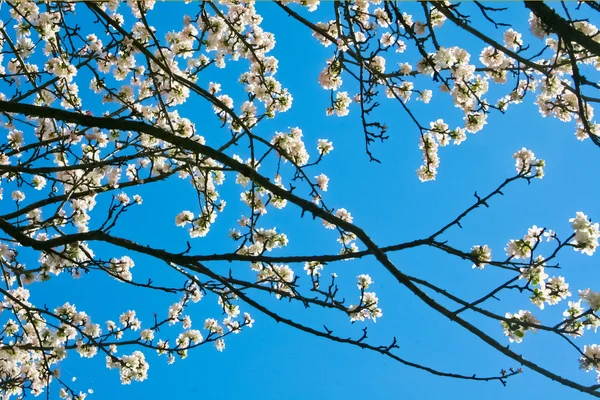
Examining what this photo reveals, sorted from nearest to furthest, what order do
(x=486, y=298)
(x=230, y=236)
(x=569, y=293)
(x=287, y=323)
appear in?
1. (x=486, y=298)
2. (x=287, y=323)
3. (x=569, y=293)
4. (x=230, y=236)

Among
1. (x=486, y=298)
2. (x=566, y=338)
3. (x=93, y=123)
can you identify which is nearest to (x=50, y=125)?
(x=93, y=123)

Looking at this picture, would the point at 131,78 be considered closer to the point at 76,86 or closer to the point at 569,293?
the point at 76,86

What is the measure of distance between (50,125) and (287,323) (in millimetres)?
3964

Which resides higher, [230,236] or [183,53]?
[183,53]

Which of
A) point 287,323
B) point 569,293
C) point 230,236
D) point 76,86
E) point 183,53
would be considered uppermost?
point 183,53

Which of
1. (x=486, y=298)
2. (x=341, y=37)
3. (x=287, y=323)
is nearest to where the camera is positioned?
(x=486, y=298)

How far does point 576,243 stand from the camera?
10.3 ft

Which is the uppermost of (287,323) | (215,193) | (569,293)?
(215,193)

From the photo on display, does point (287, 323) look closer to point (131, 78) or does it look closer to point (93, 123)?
point (93, 123)

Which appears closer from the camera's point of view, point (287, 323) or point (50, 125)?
point (287, 323)

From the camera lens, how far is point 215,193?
5.73 meters

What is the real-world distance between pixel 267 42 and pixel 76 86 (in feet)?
6.97

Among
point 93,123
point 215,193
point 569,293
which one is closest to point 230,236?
point 215,193

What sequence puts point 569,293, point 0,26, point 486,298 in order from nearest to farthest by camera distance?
point 486,298
point 569,293
point 0,26
